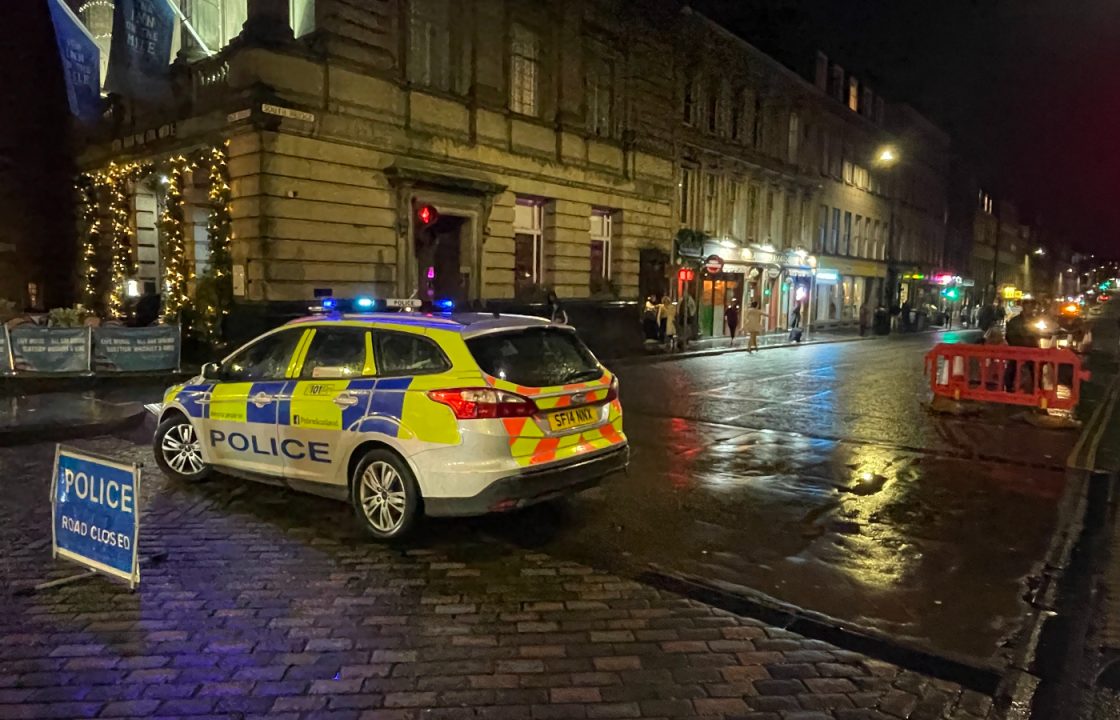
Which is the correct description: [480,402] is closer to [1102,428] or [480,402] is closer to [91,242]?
[1102,428]

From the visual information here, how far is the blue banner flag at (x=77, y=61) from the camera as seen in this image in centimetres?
1678

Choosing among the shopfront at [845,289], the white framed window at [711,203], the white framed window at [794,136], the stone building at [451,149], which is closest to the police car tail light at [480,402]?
the stone building at [451,149]

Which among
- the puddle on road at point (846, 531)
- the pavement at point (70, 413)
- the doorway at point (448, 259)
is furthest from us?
the doorway at point (448, 259)

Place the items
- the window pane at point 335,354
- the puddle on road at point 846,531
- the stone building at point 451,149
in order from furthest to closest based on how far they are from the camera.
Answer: the stone building at point 451,149 → the window pane at point 335,354 → the puddle on road at point 846,531

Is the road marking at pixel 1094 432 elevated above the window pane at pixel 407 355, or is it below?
below

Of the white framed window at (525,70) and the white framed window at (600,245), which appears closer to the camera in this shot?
the white framed window at (525,70)

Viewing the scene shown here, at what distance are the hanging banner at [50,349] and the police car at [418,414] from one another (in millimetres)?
8089

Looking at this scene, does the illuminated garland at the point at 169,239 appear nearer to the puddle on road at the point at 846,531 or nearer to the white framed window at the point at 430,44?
the white framed window at the point at 430,44

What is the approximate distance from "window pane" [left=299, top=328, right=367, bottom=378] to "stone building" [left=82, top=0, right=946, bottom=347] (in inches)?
307

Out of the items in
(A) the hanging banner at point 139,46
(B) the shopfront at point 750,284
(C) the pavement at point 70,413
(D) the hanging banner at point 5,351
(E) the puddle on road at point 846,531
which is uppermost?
(A) the hanging banner at point 139,46

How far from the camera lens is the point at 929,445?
10195 millimetres

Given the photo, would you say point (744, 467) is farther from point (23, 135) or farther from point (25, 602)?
point (23, 135)

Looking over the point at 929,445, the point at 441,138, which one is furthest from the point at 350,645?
the point at 441,138

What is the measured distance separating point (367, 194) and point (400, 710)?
1506 cm
